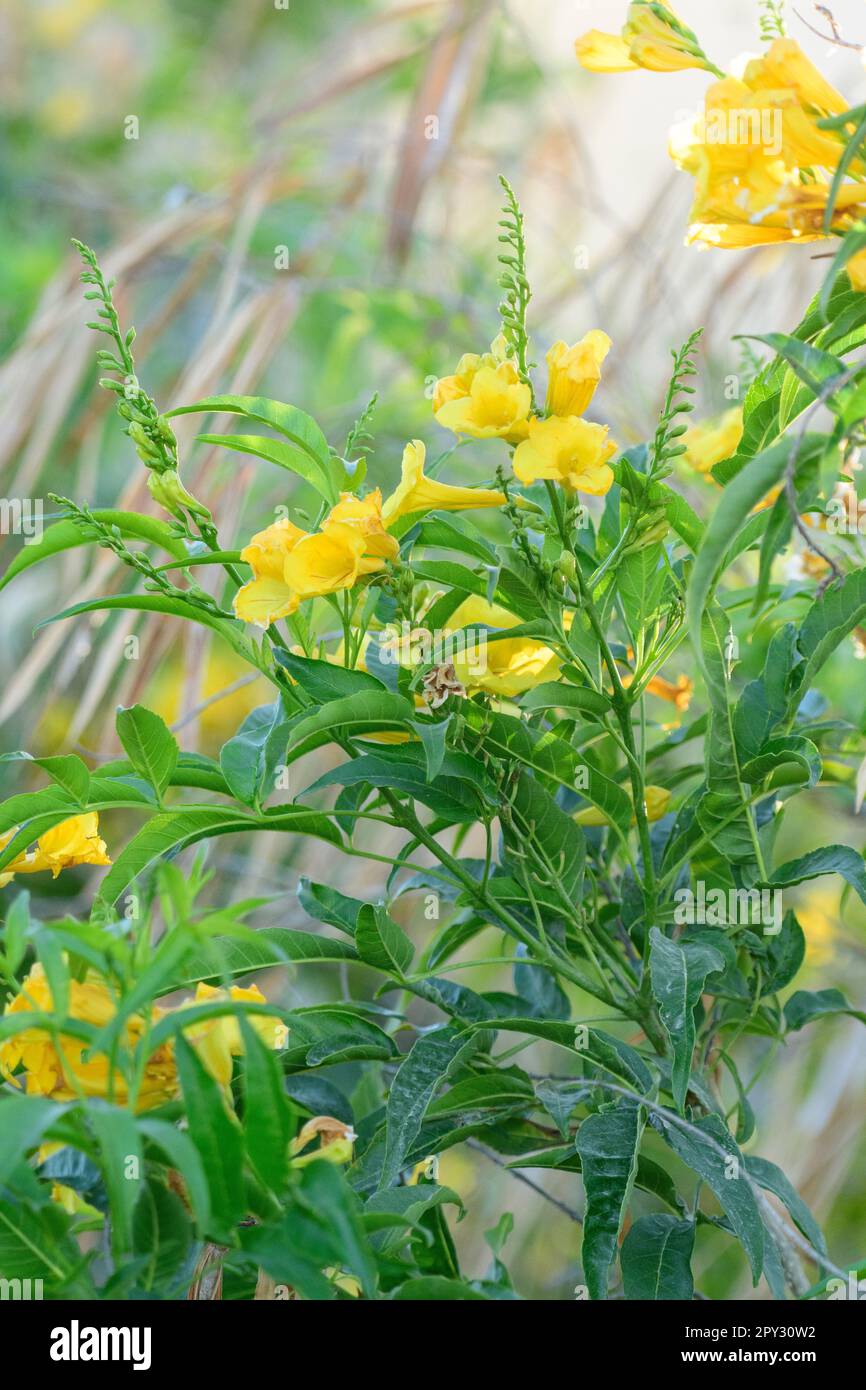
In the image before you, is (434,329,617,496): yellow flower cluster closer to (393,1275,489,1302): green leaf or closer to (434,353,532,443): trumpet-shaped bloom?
(434,353,532,443): trumpet-shaped bloom

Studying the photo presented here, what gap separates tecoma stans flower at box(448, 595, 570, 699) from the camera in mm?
508

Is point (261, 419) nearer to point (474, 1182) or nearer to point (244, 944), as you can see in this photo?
point (244, 944)

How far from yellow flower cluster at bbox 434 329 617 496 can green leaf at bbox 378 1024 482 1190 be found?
23cm

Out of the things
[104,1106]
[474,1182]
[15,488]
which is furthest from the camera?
[474,1182]

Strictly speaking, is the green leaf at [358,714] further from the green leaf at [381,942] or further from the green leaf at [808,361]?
the green leaf at [808,361]

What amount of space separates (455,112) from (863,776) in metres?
1.02

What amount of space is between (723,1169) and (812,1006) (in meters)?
0.16

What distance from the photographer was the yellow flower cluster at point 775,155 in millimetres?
432

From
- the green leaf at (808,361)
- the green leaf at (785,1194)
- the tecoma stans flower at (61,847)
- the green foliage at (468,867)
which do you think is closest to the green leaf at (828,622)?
the green foliage at (468,867)

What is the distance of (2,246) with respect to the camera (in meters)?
2.00

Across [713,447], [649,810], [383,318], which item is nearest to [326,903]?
[649,810]
